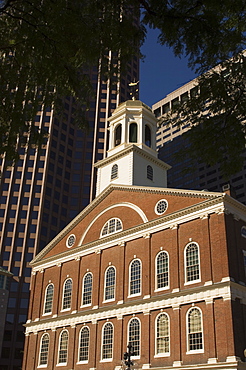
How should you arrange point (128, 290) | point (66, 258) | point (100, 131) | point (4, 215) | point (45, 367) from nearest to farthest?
point (128, 290), point (45, 367), point (66, 258), point (4, 215), point (100, 131)

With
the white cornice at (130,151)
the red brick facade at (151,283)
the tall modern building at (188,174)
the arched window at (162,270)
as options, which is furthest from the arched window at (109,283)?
the tall modern building at (188,174)

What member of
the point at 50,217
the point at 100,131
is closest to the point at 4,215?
the point at 50,217

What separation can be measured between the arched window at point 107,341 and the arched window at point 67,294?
5.71m

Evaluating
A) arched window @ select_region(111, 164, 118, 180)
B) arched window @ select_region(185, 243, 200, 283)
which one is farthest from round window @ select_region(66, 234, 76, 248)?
arched window @ select_region(185, 243, 200, 283)

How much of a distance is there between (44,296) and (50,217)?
4586cm

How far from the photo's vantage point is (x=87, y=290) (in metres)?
40.8

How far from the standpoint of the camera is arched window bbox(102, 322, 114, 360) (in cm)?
3606

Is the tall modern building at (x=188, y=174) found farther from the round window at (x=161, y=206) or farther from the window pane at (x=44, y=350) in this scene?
Answer: the window pane at (x=44, y=350)

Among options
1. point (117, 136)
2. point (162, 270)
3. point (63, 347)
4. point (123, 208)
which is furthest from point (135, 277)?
point (117, 136)

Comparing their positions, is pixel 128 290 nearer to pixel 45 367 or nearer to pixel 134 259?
pixel 134 259

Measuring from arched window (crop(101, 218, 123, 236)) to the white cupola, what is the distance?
4917 mm

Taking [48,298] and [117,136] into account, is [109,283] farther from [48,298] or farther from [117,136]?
[117,136]

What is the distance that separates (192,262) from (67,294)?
14.7m

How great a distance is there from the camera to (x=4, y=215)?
87.9 metres
